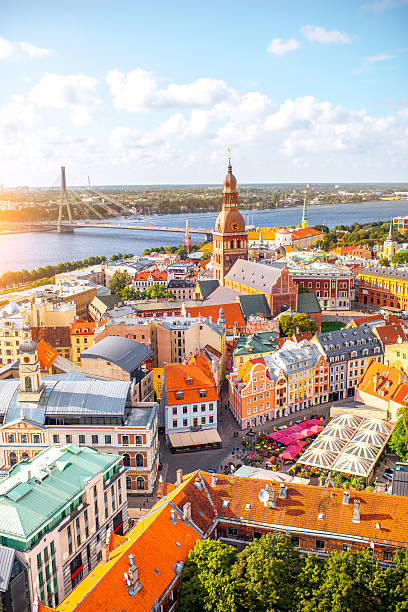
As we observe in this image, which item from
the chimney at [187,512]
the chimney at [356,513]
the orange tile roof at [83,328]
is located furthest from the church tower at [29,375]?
the orange tile roof at [83,328]

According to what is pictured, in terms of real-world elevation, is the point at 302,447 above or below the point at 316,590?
below

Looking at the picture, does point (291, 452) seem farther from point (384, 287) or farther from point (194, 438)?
point (384, 287)

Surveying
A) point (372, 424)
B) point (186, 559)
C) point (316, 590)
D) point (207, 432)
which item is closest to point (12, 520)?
point (186, 559)

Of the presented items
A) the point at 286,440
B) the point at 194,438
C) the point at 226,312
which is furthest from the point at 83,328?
the point at 286,440

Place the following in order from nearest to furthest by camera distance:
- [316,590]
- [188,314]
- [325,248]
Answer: [316,590]
[188,314]
[325,248]

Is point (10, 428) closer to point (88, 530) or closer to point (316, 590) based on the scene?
point (88, 530)

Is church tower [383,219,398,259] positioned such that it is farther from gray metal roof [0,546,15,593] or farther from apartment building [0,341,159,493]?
gray metal roof [0,546,15,593]

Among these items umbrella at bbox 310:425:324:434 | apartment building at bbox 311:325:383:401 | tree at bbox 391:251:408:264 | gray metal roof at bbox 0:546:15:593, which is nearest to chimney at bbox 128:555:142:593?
gray metal roof at bbox 0:546:15:593
